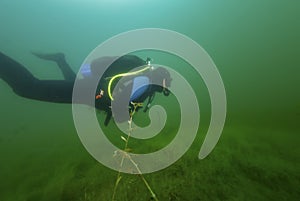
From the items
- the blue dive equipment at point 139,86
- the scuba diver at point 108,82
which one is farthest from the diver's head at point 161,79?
the blue dive equipment at point 139,86

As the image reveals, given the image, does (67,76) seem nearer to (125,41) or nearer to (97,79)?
(97,79)

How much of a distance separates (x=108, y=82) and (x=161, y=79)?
1.71 feet

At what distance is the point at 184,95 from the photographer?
3871 mm

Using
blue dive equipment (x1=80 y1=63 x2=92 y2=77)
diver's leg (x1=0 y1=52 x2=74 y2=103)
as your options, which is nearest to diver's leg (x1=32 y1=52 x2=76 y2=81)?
diver's leg (x1=0 y1=52 x2=74 y2=103)

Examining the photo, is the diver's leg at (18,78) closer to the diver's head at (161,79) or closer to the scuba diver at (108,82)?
the scuba diver at (108,82)

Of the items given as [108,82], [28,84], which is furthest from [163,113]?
[28,84]

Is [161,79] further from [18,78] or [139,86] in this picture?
[18,78]

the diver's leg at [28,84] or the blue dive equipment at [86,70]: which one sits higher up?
Result: the blue dive equipment at [86,70]

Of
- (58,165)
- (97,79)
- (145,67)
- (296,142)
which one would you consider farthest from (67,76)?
(296,142)

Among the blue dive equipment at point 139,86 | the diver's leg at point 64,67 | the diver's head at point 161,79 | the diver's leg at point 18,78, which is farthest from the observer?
the diver's leg at point 64,67

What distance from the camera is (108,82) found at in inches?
88.4

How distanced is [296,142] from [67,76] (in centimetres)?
299

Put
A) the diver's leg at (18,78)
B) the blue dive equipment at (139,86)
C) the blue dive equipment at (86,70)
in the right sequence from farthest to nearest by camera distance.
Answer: the diver's leg at (18,78)
the blue dive equipment at (86,70)
the blue dive equipment at (139,86)

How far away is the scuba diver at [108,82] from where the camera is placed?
205cm
